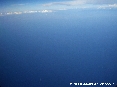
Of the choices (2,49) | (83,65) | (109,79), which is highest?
(2,49)

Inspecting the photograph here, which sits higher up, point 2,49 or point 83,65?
point 2,49

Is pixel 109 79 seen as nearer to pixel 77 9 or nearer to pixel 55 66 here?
pixel 55 66

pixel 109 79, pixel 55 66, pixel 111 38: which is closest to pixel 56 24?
pixel 55 66

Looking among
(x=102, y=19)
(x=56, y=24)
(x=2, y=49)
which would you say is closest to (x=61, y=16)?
(x=56, y=24)

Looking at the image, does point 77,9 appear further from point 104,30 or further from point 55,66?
point 55,66

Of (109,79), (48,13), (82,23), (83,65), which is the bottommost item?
(109,79)

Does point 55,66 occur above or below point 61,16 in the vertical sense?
below
